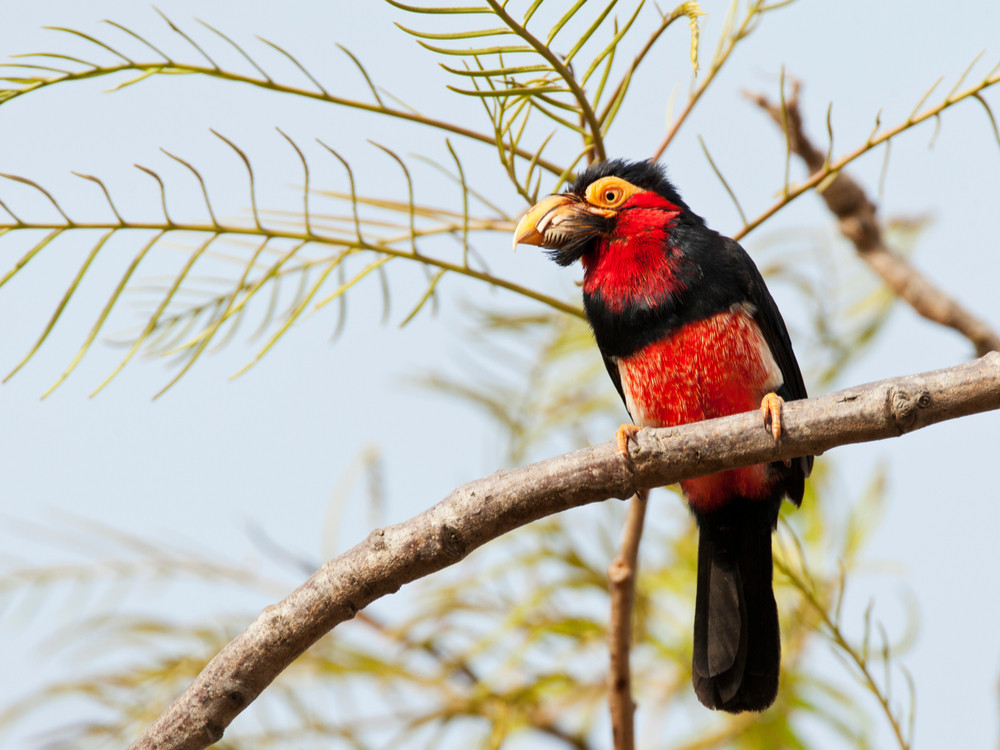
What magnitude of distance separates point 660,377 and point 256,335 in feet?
3.58

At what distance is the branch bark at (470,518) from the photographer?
175 cm

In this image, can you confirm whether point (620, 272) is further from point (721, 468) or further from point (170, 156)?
point (170, 156)

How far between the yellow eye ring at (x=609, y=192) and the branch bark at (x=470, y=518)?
127 centimetres

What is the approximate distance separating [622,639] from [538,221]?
1.15m

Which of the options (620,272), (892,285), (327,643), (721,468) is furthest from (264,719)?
(892,285)

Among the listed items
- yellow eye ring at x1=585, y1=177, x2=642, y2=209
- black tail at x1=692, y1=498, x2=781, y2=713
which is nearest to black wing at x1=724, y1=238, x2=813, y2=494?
black tail at x1=692, y1=498, x2=781, y2=713

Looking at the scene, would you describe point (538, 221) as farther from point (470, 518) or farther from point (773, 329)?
point (470, 518)

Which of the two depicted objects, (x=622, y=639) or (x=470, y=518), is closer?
(x=470, y=518)

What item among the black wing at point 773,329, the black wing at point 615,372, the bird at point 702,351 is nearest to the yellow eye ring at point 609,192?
the bird at point 702,351

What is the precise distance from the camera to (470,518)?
5.84 feet

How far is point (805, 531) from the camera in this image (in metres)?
3.91

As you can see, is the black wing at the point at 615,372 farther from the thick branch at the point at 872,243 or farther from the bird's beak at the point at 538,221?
the thick branch at the point at 872,243

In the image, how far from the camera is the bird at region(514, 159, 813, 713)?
106 inches

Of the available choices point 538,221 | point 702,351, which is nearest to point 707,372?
point 702,351
